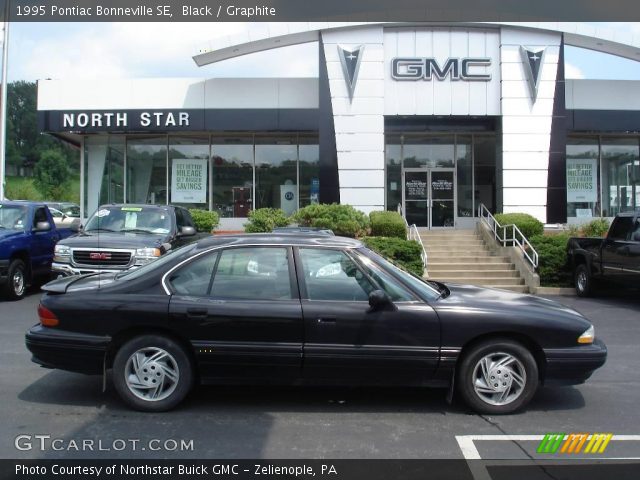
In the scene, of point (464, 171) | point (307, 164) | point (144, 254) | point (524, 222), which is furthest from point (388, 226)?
point (144, 254)

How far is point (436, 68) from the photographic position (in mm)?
17734

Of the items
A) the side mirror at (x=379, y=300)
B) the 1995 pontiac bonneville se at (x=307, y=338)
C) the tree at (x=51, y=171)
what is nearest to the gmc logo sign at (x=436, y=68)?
the 1995 pontiac bonneville se at (x=307, y=338)

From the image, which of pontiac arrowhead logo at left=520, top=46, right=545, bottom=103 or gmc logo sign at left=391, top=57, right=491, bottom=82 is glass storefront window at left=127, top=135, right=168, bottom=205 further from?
pontiac arrowhead logo at left=520, top=46, right=545, bottom=103

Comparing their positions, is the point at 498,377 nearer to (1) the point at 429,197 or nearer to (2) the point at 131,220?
(2) the point at 131,220

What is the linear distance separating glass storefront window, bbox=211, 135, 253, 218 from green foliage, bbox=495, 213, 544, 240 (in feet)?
28.8

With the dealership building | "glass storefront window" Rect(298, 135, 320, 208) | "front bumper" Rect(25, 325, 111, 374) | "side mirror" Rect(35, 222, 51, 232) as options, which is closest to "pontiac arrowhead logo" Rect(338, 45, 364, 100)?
the dealership building

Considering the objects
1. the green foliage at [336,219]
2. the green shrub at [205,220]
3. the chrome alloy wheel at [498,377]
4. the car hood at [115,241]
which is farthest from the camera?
the green shrub at [205,220]

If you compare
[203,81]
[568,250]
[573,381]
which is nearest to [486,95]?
[568,250]

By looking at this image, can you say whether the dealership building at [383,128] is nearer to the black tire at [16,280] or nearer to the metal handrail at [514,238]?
the metal handrail at [514,238]

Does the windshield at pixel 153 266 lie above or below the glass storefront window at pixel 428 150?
below

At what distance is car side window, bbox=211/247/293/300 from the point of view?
5043mm

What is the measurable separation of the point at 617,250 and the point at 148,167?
51.0 feet

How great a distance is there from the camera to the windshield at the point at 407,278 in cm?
515

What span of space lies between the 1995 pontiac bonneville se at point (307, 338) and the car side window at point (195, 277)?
0.02 m
